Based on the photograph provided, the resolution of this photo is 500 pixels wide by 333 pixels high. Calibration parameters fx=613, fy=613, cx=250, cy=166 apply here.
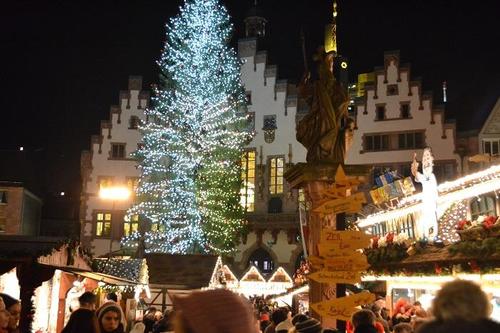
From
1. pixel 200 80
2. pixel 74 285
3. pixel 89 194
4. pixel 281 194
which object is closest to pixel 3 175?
pixel 89 194

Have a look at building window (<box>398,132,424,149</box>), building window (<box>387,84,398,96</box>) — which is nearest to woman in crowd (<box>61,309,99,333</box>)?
building window (<box>398,132,424,149</box>)

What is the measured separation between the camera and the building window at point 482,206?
15380mm

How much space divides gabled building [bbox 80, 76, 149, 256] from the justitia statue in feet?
104

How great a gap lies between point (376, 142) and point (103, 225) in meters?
19.1

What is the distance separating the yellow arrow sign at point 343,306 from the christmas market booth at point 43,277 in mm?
5148

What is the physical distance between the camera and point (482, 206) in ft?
51.7

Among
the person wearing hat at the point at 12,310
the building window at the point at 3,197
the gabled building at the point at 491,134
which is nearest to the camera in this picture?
the person wearing hat at the point at 12,310

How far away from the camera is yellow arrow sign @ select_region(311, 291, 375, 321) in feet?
26.3

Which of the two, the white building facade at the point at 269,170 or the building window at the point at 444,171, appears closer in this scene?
the building window at the point at 444,171

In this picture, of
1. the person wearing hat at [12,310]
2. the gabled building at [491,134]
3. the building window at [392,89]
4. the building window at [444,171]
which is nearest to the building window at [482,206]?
the person wearing hat at [12,310]

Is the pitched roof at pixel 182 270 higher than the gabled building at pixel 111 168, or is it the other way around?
the gabled building at pixel 111 168

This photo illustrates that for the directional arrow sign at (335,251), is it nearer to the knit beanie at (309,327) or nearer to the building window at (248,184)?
the knit beanie at (309,327)

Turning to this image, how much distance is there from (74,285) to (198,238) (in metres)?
19.6

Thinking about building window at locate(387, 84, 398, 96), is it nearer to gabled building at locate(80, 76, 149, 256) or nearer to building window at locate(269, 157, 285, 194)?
building window at locate(269, 157, 285, 194)
